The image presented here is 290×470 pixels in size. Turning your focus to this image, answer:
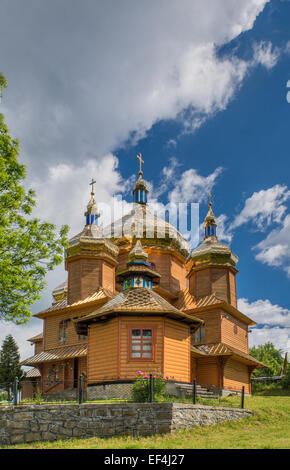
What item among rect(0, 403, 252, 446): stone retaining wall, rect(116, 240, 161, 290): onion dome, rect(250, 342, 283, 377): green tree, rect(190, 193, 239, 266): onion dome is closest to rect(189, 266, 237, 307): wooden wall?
rect(190, 193, 239, 266): onion dome

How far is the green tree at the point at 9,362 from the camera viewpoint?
46.6m

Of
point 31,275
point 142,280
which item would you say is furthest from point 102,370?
point 31,275

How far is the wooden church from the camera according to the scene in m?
20.8

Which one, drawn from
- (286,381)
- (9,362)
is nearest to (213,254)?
(286,381)

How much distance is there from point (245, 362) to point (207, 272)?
642 centimetres

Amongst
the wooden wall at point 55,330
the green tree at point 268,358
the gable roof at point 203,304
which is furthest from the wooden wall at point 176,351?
the green tree at point 268,358

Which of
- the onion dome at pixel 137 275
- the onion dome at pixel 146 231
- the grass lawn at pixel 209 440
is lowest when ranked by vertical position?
the grass lawn at pixel 209 440

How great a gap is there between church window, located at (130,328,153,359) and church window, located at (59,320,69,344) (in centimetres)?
1033

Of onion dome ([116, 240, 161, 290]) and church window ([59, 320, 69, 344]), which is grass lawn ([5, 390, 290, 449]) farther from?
church window ([59, 320, 69, 344])

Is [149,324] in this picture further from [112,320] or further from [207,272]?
[207,272]

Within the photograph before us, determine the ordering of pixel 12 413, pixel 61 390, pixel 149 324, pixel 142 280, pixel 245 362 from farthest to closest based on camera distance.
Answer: pixel 245 362 → pixel 61 390 → pixel 142 280 → pixel 149 324 → pixel 12 413

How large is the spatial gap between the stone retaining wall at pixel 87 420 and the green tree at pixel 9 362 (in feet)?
108

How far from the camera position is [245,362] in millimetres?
30359

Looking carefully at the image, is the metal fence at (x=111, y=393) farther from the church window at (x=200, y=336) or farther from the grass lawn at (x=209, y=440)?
the church window at (x=200, y=336)
